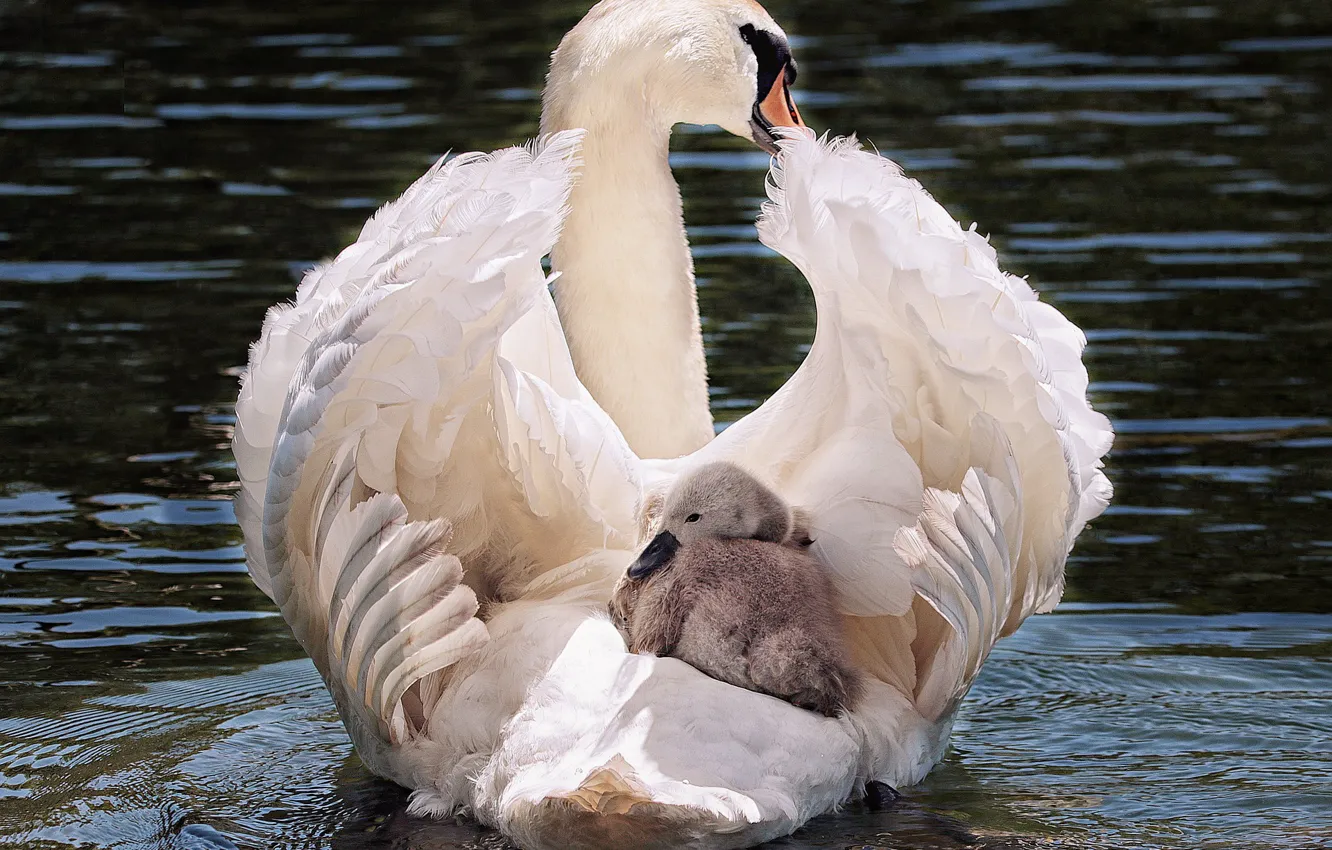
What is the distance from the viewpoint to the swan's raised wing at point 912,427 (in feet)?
15.3

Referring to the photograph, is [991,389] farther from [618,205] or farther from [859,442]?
[618,205]

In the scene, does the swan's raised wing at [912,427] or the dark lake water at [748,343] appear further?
the dark lake water at [748,343]

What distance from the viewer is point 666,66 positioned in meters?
6.04

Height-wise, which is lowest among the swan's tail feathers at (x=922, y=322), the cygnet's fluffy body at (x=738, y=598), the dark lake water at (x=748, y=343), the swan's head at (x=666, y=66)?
the dark lake water at (x=748, y=343)

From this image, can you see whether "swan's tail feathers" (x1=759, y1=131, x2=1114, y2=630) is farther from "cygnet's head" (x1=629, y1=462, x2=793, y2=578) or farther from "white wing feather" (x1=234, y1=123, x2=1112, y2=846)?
"cygnet's head" (x1=629, y1=462, x2=793, y2=578)

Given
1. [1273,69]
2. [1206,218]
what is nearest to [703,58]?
[1206,218]

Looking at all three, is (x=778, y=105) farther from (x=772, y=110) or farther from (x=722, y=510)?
(x=722, y=510)

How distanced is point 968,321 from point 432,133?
8519mm

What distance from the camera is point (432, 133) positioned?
42.1ft

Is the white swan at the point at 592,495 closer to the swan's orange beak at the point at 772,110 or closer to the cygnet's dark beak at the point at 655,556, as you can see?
the cygnet's dark beak at the point at 655,556

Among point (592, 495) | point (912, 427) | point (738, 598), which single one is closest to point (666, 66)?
point (592, 495)

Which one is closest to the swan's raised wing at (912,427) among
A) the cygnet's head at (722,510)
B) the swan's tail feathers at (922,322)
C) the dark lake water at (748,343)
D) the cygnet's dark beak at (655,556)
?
the swan's tail feathers at (922,322)

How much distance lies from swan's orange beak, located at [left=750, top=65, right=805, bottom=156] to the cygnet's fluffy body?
1598mm

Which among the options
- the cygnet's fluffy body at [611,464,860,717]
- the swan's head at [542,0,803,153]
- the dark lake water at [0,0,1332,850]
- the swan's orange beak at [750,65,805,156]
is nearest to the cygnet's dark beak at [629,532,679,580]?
the cygnet's fluffy body at [611,464,860,717]
